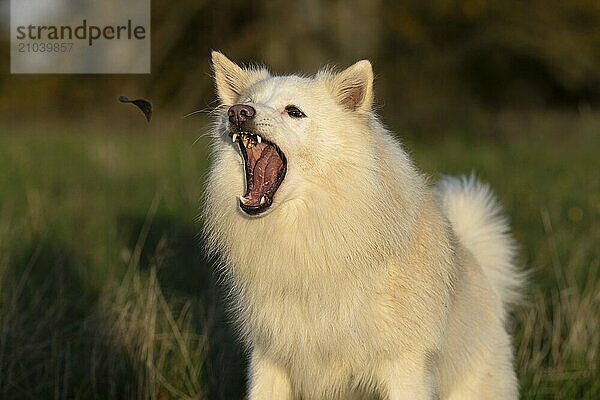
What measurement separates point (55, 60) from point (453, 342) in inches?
292

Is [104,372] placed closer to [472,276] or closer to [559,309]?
[472,276]

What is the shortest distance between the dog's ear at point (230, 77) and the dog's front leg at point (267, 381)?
1.02 m

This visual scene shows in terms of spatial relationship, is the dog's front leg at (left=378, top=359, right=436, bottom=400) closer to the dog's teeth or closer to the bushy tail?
the dog's teeth

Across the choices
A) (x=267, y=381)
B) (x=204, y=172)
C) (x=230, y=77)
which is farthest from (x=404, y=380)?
(x=204, y=172)

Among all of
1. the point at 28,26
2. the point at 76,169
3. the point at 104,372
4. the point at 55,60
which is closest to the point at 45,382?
the point at 104,372

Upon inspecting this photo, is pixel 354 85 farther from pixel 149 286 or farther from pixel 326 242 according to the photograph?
pixel 149 286

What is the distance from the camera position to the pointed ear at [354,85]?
3346mm

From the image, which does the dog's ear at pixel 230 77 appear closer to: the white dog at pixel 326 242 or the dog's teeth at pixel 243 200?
the white dog at pixel 326 242

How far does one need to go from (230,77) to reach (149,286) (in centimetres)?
161

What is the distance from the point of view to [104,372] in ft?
14.9

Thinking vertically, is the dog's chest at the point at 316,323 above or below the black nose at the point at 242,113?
below

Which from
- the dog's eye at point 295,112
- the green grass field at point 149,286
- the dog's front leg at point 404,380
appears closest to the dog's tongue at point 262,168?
the dog's eye at point 295,112

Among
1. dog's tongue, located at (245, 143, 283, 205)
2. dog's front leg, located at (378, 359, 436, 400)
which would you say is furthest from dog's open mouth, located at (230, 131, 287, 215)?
dog's front leg, located at (378, 359, 436, 400)

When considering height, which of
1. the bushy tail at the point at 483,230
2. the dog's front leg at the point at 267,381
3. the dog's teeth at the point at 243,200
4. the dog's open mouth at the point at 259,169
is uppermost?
the dog's open mouth at the point at 259,169
